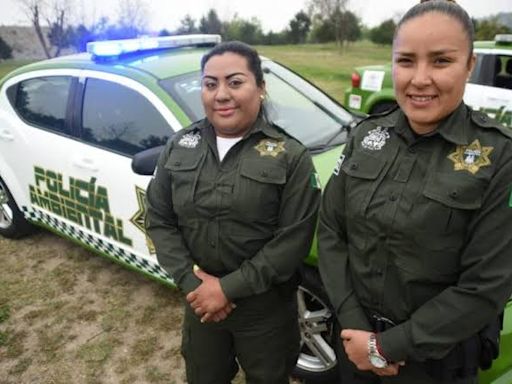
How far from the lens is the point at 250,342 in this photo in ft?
6.17

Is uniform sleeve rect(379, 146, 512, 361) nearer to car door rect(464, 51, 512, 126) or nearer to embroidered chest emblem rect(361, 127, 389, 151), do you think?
embroidered chest emblem rect(361, 127, 389, 151)

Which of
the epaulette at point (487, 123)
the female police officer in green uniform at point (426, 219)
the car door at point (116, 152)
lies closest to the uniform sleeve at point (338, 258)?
the female police officer in green uniform at point (426, 219)

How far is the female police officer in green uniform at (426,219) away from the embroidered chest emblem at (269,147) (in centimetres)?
28

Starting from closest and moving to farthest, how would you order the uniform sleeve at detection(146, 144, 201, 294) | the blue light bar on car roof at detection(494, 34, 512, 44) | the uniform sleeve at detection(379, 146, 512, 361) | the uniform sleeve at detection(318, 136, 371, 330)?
1. the uniform sleeve at detection(379, 146, 512, 361)
2. the uniform sleeve at detection(318, 136, 371, 330)
3. the uniform sleeve at detection(146, 144, 201, 294)
4. the blue light bar on car roof at detection(494, 34, 512, 44)

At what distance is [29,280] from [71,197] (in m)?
0.85

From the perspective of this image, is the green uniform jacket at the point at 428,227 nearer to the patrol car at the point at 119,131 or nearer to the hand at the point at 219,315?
the hand at the point at 219,315

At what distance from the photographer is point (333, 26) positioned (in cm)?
2716

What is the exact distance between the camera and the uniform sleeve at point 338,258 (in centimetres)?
154

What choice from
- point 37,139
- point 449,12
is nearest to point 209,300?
point 449,12

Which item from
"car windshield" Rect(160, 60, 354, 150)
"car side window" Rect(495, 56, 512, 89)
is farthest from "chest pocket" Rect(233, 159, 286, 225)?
"car side window" Rect(495, 56, 512, 89)

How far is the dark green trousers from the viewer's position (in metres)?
1.87

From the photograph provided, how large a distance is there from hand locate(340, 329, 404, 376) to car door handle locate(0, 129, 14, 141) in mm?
3092

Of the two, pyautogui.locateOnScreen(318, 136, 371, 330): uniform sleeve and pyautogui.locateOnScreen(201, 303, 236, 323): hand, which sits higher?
pyautogui.locateOnScreen(318, 136, 371, 330): uniform sleeve

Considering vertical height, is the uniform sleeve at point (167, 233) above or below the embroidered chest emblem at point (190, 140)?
below
